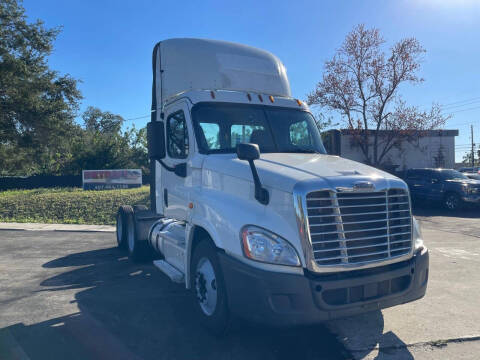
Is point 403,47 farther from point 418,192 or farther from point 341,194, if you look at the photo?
point 341,194

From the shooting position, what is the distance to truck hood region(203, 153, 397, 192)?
12.0 ft

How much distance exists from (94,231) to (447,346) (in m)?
10.8

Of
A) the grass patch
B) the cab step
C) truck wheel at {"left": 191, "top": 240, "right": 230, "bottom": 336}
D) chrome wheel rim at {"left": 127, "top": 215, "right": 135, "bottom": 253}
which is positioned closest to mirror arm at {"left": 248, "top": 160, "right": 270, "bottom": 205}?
truck wheel at {"left": 191, "top": 240, "right": 230, "bottom": 336}

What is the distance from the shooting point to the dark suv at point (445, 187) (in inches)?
603

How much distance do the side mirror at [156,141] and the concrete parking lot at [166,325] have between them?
2022 millimetres

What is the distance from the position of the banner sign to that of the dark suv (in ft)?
48.3

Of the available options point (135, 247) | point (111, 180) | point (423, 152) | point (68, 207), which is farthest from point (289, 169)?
point (423, 152)

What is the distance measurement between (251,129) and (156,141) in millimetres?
1273

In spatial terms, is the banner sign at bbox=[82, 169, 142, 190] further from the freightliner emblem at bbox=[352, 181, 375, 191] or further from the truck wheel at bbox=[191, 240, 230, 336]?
the freightliner emblem at bbox=[352, 181, 375, 191]

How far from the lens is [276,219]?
3572 millimetres

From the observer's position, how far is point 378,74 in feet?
77.2

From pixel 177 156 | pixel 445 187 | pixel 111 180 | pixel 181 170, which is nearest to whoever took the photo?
pixel 181 170

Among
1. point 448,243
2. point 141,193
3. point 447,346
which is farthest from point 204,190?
point 141,193

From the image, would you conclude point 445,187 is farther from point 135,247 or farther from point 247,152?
→ point 247,152
